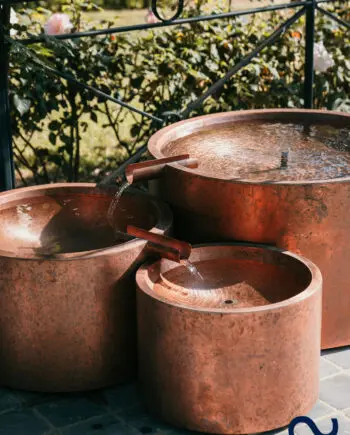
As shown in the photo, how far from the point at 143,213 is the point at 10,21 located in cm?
151

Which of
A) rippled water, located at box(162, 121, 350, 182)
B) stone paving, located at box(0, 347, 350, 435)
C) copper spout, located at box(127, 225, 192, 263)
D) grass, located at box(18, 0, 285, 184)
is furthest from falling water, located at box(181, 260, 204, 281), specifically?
grass, located at box(18, 0, 285, 184)

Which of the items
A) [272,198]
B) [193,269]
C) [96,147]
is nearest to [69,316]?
[193,269]

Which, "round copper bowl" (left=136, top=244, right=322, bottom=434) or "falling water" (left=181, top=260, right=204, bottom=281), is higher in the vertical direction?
"falling water" (left=181, top=260, right=204, bottom=281)

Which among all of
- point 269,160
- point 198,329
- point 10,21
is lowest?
point 198,329

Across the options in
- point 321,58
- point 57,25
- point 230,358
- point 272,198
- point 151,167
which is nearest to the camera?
point 230,358

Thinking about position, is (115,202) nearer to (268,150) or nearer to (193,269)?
(193,269)

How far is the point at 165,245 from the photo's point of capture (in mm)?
3764

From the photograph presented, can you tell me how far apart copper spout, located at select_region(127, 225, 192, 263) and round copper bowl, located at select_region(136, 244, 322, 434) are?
3.2 inches

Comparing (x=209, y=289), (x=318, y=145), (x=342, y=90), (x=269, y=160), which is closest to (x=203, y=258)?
(x=209, y=289)

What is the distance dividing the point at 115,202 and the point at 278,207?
854 mm

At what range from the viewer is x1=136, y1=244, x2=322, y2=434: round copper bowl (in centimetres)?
339

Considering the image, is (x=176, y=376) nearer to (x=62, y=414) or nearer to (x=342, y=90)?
(x=62, y=414)

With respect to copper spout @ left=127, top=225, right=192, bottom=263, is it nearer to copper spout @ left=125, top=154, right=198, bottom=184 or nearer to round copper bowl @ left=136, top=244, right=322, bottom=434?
round copper bowl @ left=136, top=244, right=322, bottom=434

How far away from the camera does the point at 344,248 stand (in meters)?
4.01
